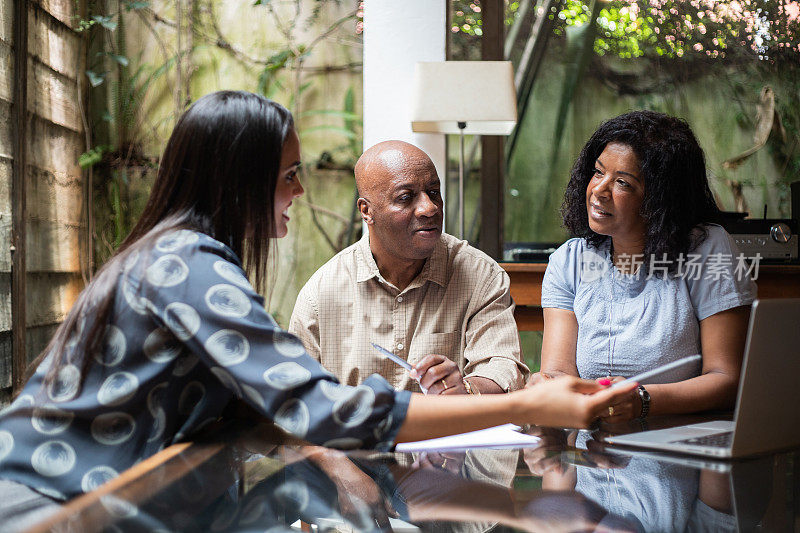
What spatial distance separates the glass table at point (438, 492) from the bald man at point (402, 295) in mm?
793

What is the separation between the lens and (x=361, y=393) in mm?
848

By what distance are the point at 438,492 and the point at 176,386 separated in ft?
1.23

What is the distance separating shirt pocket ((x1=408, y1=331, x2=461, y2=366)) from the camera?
1.73 metres

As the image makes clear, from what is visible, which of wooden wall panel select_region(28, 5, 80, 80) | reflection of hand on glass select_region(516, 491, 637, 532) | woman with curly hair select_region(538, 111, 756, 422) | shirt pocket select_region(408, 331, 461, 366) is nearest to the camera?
reflection of hand on glass select_region(516, 491, 637, 532)

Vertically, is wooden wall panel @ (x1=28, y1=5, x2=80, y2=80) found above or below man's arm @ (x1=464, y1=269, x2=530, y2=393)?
above

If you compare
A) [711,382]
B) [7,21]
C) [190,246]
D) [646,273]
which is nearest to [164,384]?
[190,246]

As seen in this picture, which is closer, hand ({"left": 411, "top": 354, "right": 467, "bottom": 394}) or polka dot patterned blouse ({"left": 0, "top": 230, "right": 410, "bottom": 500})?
polka dot patterned blouse ({"left": 0, "top": 230, "right": 410, "bottom": 500})

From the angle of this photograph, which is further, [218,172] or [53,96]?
[53,96]

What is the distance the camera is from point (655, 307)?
157 centimetres

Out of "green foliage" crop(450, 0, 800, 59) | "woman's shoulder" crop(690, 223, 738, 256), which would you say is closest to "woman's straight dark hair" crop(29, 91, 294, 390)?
"woman's shoulder" crop(690, 223, 738, 256)

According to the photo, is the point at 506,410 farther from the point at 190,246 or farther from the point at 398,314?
the point at 398,314

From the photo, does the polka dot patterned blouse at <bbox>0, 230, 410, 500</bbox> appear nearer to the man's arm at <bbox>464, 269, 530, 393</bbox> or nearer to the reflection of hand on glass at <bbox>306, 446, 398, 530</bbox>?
the reflection of hand on glass at <bbox>306, 446, 398, 530</bbox>

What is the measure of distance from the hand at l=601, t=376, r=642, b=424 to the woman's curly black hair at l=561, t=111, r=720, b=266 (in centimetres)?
49

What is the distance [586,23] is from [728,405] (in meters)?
2.72
